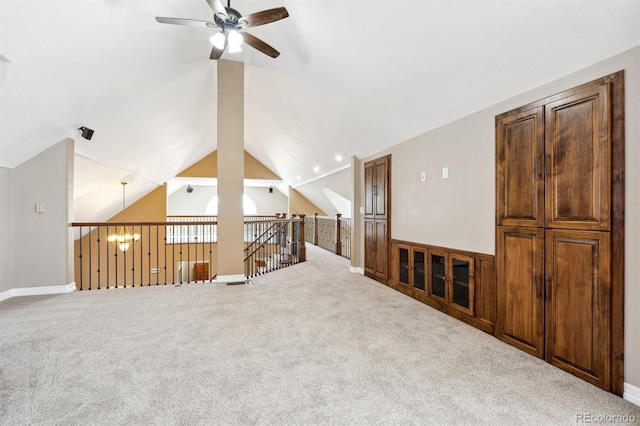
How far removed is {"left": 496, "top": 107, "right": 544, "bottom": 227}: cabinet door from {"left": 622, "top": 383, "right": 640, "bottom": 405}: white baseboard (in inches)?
43.9

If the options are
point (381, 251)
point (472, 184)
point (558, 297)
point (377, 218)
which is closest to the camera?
point (558, 297)

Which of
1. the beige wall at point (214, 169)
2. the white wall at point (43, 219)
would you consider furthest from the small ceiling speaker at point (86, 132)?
the beige wall at point (214, 169)

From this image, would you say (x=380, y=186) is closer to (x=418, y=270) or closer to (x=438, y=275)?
(x=418, y=270)

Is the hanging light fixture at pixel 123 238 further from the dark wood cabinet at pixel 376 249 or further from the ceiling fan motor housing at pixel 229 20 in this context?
the ceiling fan motor housing at pixel 229 20

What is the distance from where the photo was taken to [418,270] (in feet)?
12.6

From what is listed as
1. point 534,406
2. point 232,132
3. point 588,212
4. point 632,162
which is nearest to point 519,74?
point 632,162

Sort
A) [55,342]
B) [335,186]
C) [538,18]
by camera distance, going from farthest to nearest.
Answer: [335,186]
[55,342]
[538,18]

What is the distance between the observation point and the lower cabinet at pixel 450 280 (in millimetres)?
2840

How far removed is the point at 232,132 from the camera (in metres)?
4.83

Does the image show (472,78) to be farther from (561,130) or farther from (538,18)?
(561,130)

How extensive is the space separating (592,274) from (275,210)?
1143cm

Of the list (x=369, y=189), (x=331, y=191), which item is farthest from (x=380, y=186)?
(x=331, y=191)

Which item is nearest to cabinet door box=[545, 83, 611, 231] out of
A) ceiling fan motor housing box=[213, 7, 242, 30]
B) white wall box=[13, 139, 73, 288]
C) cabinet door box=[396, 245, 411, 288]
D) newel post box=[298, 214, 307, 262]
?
cabinet door box=[396, 245, 411, 288]

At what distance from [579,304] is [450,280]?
1.30 m
